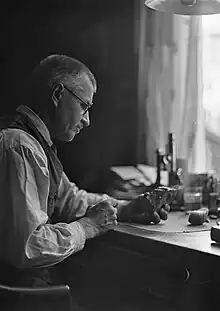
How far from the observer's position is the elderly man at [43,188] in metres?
1.58

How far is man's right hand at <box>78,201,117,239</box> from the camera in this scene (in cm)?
181

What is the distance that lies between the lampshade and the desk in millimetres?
780

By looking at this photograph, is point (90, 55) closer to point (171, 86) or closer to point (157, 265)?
point (171, 86)

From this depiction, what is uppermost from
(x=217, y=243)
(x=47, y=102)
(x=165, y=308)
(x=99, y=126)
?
(x=47, y=102)

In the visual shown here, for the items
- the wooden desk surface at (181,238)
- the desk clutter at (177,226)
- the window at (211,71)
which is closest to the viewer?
the wooden desk surface at (181,238)

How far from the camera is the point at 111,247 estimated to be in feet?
6.51

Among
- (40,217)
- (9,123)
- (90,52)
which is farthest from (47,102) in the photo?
(90,52)

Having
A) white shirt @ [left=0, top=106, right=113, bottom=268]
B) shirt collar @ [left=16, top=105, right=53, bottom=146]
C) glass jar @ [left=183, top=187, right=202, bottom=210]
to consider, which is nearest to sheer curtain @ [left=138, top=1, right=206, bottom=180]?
glass jar @ [left=183, top=187, right=202, bottom=210]

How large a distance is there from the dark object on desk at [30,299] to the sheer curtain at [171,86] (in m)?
1.25

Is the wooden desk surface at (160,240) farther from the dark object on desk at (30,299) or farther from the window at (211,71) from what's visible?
the window at (211,71)

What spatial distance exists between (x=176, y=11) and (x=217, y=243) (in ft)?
2.86

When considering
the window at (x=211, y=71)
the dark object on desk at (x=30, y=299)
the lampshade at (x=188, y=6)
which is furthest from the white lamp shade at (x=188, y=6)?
the dark object on desk at (x=30, y=299)

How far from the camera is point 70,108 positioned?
1818 mm

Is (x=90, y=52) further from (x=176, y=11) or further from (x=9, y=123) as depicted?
(x=9, y=123)
